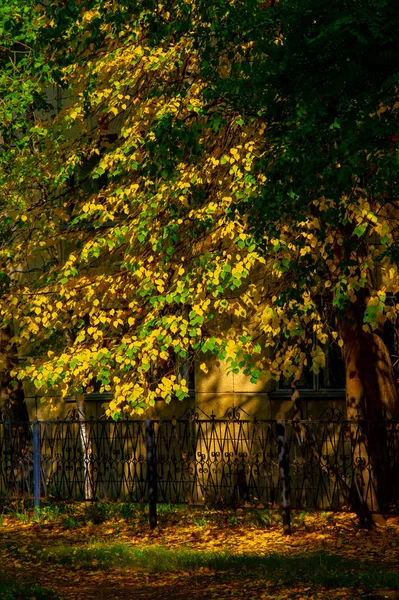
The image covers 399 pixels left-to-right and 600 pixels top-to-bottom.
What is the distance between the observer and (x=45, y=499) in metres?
17.0

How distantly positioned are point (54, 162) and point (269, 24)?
6.22 m

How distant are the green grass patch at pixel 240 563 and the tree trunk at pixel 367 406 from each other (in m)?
1.87

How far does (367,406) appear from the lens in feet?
49.2

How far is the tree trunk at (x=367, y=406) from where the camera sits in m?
14.2

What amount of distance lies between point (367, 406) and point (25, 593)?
6063mm

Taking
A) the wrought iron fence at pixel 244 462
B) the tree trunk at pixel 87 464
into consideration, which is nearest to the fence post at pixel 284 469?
the wrought iron fence at pixel 244 462

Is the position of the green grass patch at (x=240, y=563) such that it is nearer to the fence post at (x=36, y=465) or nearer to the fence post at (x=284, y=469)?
the fence post at (x=284, y=469)

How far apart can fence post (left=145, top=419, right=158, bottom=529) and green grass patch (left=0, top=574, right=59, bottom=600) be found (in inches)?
164

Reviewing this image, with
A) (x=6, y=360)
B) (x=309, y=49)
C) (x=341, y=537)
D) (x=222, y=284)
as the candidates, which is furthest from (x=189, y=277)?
(x=6, y=360)

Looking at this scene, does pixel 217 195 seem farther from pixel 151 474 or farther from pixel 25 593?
pixel 25 593

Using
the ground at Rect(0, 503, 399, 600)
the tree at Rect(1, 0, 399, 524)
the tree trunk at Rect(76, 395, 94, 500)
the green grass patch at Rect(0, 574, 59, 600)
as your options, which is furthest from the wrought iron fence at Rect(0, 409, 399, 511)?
the green grass patch at Rect(0, 574, 59, 600)

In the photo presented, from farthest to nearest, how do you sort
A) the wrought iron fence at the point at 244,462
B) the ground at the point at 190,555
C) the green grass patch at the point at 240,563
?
the wrought iron fence at the point at 244,462 → the green grass patch at the point at 240,563 → the ground at the point at 190,555

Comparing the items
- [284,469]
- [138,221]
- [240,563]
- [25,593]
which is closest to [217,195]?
[138,221]

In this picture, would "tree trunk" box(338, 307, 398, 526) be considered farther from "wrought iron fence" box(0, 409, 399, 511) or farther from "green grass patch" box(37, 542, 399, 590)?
"green grass patch" box(37, 542, 399, 590)
